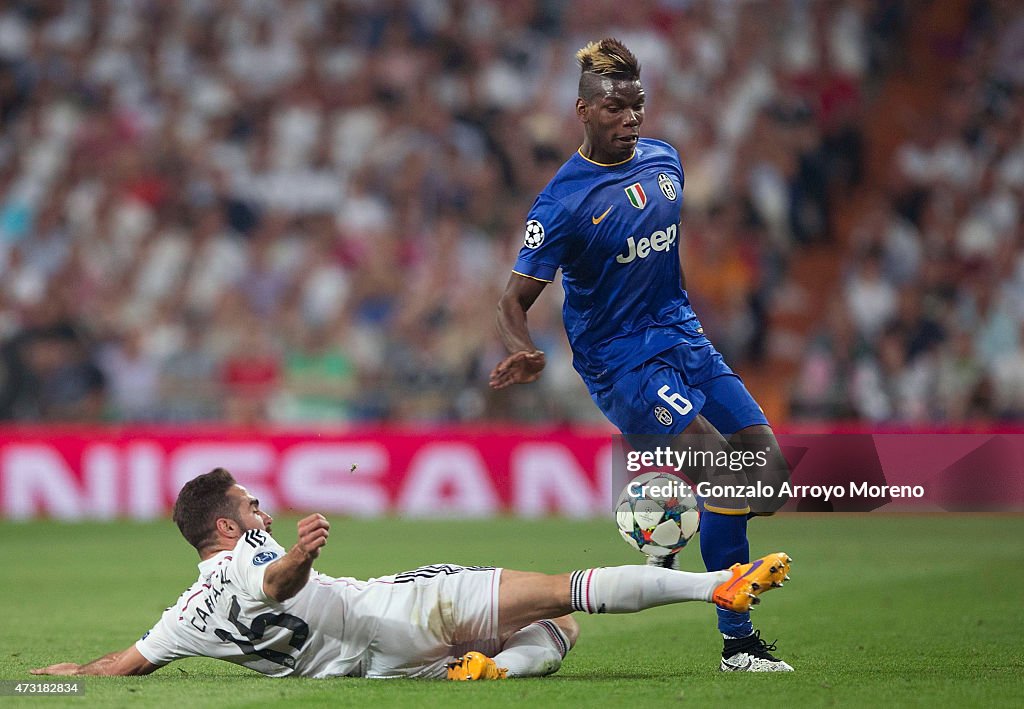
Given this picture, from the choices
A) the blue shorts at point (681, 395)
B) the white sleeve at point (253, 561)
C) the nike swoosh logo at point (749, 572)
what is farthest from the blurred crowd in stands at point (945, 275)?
the white sleeve at point (253, 561)

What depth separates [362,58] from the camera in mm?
18875

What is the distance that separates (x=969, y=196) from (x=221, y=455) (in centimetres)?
876

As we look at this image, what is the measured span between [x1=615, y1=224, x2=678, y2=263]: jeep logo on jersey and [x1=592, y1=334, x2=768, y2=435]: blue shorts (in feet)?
1.56

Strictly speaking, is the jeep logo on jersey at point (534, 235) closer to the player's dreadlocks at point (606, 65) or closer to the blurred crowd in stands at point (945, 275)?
the player's dreadlocks at point (606, 65)

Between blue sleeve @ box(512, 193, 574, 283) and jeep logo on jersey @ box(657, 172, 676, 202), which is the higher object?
→ jeep logo on jersey @ box(657, 172, 676, 202)

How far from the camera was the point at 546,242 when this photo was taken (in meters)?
6.91

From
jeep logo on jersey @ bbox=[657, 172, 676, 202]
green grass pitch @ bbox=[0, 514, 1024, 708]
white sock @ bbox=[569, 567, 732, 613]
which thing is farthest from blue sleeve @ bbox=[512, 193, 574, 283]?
green grass pitch @ bbox=[0, 514, 1024, 708]

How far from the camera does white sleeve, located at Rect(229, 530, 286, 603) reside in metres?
6.05

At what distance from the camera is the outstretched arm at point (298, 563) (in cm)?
575

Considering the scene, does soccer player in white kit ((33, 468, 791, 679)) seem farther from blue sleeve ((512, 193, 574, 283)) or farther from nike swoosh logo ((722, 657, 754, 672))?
blue sleeve ((512, 193, 574, 283))

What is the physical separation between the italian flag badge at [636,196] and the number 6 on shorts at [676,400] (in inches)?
34.9

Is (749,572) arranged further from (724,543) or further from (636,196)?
(636,196)

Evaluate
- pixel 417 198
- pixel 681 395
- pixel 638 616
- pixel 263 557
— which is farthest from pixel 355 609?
pixel 417 198

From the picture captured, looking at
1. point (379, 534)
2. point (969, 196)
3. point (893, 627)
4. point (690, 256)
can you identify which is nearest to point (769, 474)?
point (893, 627)
